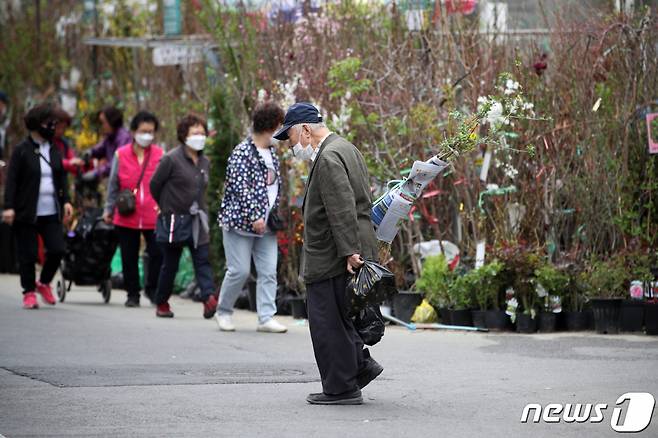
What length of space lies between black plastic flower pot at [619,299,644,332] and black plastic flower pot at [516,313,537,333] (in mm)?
768

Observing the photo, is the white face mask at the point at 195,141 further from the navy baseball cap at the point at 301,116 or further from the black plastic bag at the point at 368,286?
the black plastic bag at the point at 368,286

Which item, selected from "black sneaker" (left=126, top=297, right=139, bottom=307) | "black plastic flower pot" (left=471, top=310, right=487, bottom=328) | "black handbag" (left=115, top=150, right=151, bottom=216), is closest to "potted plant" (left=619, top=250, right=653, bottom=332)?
"black plastic flower pot" (left=471, top=310, right=487, bottom=328)

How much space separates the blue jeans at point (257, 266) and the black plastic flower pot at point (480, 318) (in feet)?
5.97

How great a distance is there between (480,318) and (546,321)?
24.1 inches

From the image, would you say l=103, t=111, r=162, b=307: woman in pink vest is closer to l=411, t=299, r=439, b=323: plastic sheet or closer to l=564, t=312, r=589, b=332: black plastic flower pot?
l=411, t=299, r=439, b=323: plastic sheet

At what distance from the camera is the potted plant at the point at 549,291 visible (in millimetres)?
11484

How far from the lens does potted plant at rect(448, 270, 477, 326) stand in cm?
1195

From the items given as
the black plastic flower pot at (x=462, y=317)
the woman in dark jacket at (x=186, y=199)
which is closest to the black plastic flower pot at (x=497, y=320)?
the black plastic flower pot at (x=462, y=317)

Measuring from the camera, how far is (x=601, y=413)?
24.2 feet

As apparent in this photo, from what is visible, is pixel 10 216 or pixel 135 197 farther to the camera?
pixel 135 197

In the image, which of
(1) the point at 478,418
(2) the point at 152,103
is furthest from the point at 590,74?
(2) the point at 152,103

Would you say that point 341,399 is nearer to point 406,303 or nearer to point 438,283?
point 438,283

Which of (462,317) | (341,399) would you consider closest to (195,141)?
(462,317)

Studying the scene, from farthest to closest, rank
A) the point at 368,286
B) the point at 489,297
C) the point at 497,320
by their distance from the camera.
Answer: the point at 489,297
the point at 497,320
the point at 368,286
